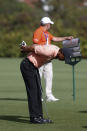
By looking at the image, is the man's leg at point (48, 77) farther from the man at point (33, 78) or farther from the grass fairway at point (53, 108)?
the man at point (33, 78)

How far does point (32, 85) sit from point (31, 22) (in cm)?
6417

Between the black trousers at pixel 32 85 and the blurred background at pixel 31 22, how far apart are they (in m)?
31.3

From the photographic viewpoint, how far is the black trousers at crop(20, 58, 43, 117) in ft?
35.1

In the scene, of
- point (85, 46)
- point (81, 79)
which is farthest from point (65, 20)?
point (81, 79)

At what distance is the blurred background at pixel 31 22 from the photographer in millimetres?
44469

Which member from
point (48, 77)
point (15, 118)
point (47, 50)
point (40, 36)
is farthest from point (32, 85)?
point (48, 77)

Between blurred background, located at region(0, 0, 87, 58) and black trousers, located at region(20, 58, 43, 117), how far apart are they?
103 ft

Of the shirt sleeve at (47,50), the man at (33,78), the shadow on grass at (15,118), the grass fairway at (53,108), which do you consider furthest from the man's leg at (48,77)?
the shirt sleeve at (47,50)

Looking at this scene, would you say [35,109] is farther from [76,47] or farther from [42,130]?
[76,47]

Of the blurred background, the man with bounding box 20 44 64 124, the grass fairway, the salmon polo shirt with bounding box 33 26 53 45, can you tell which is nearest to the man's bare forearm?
the man with bounding box 20 44 64 124

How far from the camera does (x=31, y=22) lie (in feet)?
245

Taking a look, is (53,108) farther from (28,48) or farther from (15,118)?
(28,48)

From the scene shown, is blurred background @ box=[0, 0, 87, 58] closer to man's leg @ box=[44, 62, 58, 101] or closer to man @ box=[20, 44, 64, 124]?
man's leg @ box=[44, 62, 58, 101]

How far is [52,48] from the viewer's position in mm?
10305
